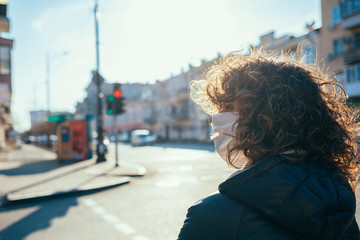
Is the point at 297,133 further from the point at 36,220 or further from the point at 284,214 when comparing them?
the point at 36,220

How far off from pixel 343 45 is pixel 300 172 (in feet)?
94.4

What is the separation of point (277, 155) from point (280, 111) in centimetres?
16

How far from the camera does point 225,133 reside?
1.31 m

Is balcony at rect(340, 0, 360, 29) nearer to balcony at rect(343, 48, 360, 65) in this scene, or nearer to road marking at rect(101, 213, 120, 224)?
balcony at rect(343, 48, 360, 65)

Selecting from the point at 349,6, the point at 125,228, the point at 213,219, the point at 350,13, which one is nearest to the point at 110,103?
the point at 125,228

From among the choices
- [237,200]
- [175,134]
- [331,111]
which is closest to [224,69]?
[331,111]

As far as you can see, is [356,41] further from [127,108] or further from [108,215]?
[127,108]

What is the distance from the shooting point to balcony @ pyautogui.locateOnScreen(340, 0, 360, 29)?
2384 centimetres

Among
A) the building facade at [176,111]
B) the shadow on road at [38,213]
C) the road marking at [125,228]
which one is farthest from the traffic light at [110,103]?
the building facade at [176,111]

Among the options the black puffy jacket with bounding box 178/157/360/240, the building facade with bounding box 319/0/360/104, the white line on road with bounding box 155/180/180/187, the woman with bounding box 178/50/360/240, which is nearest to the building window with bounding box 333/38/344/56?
the building facade with bounding box 319/0/360/104

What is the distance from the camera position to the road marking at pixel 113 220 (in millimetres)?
5093

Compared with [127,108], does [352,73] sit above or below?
above

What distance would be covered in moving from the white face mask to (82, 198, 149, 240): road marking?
383 centimetres

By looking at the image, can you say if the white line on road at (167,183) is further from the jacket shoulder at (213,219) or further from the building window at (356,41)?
the building window at (356,41)
